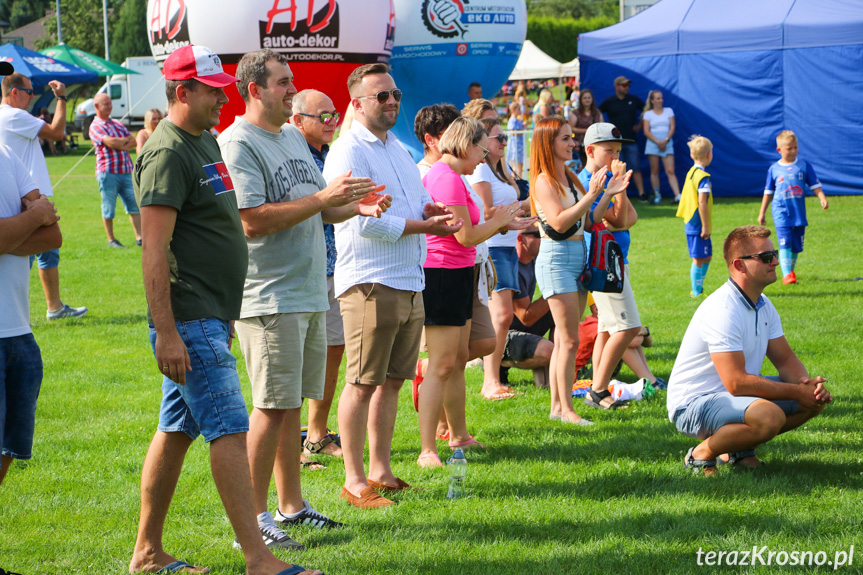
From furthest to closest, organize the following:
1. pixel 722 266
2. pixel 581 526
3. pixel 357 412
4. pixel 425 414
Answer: pixel 722 266
pixel 425 414
pixel 357 412
pixel 581 526

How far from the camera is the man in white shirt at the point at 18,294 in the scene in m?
3.41

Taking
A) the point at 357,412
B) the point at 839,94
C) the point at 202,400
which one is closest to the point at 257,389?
the point at 202,400

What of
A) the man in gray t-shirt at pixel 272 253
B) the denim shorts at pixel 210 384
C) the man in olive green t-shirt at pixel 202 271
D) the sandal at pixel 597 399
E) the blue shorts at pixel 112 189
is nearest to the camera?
the man in olive green t-shirt at pixel 202 271

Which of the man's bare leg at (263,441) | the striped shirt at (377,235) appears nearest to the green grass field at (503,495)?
the man's bare leg at (263,441)

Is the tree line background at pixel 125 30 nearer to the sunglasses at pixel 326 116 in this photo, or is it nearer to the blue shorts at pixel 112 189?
the blue shorts at pixel 112 189

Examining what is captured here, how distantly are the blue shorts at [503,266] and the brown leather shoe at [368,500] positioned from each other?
8.63 ft

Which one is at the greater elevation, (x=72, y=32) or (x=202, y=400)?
(x=72, y=32)

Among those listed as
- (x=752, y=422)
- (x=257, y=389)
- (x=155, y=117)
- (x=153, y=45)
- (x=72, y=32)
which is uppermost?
(x=72, y=32)

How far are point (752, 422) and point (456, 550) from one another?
67.3 inches

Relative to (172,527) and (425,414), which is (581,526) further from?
(172,527)

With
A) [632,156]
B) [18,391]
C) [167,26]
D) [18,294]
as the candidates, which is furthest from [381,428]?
[632,156]

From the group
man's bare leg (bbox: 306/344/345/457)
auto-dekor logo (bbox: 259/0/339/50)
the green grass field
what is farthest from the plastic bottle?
auto-dekor logo (bbox: 259/0/339/50)

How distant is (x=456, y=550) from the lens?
3.95m

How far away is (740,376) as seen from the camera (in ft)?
15.2
